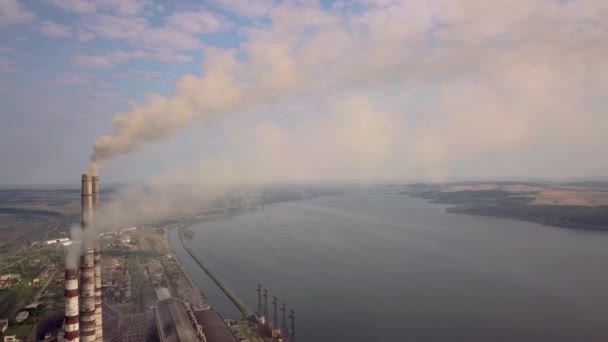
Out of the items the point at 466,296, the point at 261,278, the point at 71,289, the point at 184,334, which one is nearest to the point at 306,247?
the point at 261,278

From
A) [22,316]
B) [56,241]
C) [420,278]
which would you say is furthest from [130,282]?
[420,278]

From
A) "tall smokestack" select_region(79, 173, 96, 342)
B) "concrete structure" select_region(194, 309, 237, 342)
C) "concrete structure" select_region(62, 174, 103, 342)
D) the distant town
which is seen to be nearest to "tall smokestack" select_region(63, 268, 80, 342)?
"concrete structure" select_region(62, 174, 103, 342)

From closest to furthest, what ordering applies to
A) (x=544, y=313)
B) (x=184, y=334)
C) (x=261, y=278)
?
(x=184, y=334) → (x=544, y=313) → (x=261, y=278)

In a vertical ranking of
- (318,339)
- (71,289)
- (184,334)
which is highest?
(71,289)

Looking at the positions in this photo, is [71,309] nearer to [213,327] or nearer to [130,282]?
[213,327]

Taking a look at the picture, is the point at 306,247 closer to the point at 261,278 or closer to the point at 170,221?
the point at 261,278

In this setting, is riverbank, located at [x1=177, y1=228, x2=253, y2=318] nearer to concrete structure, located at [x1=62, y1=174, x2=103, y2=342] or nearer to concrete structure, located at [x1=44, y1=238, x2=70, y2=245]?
concrete structure, located at [x1=62, y1=174, x2=103, y2=342]
